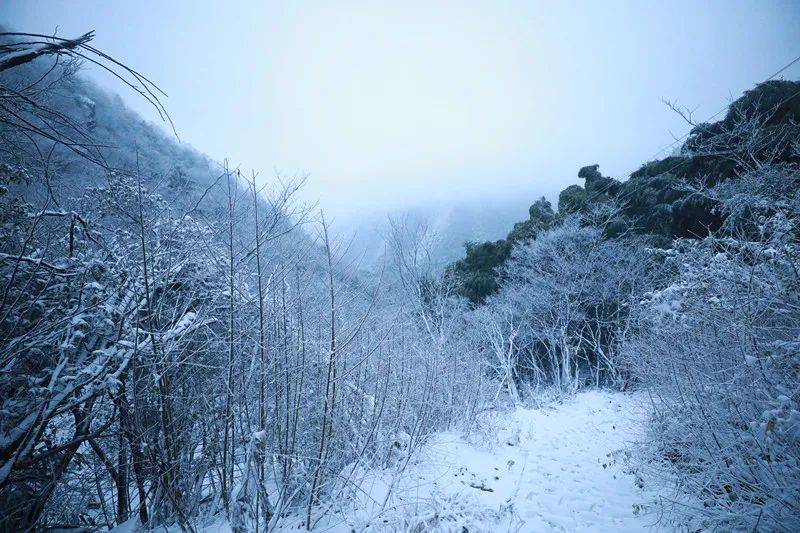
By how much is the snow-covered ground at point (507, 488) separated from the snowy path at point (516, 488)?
0.01 m

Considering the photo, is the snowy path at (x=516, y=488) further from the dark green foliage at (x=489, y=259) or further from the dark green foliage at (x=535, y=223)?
the dark green foliage at (x=535, y=223)

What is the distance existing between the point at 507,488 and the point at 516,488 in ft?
0.50

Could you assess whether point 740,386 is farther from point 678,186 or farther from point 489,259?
point 489,259

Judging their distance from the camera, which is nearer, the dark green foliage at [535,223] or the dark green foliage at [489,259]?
the dark green foliage at [535,223]

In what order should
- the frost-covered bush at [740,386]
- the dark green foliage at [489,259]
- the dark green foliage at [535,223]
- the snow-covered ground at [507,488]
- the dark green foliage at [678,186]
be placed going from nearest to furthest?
1. the frost-covered bush at [740,386]
2. the snow-covered ground at [507,488]
3. the dark green foliage at [678,186]
4. the dark green foliage at [535,223]
5. the dark green foliage at [489,259]

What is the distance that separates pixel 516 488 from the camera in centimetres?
509

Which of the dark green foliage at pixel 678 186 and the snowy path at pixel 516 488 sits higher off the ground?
the dark green foliage at pixel 678 186

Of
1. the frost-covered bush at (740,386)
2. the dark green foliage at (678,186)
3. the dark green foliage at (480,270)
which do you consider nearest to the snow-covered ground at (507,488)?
the frost-covered bush at (740,386)

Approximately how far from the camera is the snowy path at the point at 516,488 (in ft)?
13.3

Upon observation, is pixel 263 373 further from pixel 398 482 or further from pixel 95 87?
pixel 95 87

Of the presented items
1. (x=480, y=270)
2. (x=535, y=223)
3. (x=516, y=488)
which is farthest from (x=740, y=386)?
(x=480, y=270)

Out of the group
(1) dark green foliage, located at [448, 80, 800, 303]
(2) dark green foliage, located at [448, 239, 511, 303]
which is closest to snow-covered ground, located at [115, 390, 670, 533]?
(1) dark green foliage, located at [448, 80, 800, 303]

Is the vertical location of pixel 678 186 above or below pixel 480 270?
above

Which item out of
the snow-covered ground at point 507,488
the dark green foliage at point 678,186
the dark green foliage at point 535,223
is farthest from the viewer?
the dark green foliage at point 535,223
